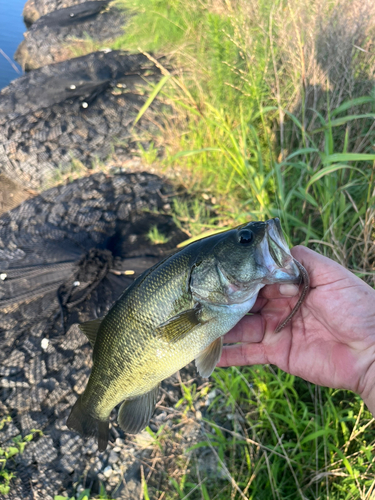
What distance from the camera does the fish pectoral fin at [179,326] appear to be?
5.29 feet

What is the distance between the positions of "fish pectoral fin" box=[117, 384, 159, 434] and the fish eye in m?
0.91

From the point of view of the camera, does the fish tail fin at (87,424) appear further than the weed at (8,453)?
No

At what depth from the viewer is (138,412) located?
→ 188cm

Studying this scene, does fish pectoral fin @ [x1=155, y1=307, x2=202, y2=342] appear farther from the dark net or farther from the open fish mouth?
the dark net

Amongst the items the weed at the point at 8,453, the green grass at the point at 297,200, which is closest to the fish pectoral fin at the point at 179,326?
the green grass at the point at 297,200

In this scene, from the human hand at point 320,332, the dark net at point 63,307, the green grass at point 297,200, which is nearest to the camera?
the human hand at point 320,332

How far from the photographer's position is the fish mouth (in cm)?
156

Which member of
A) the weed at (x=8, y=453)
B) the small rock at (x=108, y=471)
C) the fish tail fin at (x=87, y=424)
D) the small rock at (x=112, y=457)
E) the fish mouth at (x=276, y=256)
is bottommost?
the small rock at (x=108, y=471)

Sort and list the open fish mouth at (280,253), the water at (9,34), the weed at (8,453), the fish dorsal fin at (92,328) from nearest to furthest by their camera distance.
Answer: the open fish mouth at (280,253), the fish dorsal fin at (92,328), the weed at (8,453), the water at (9,34)

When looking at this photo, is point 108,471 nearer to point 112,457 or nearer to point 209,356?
point 112,457

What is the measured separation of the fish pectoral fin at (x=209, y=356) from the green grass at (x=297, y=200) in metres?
0.75

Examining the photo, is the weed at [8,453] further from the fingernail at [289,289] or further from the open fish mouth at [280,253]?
the open fish mouth at [280,253]

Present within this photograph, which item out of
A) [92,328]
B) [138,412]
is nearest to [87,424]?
[138,412]

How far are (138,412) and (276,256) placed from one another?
1.11 meters
